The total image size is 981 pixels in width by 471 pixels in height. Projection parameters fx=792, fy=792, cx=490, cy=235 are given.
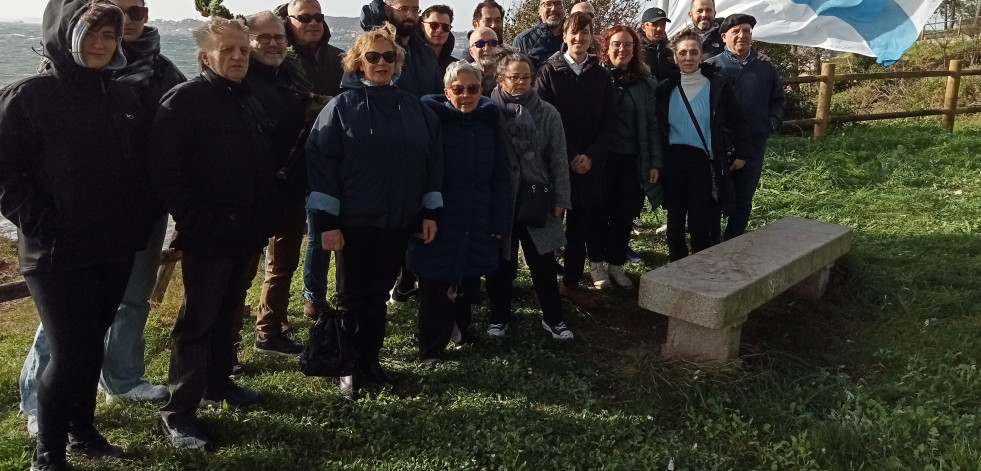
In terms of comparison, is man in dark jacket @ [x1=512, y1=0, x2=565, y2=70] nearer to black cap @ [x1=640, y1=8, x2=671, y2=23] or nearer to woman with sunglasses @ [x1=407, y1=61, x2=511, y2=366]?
black cap @ [x1=640, y1=8, x2=671, y2=23]

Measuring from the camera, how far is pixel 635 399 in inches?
152

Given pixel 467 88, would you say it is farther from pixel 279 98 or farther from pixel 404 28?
pixel 404 28

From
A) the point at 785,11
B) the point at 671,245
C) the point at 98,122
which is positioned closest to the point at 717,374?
the point at 671,245

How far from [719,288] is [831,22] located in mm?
5144

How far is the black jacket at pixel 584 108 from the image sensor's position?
15.6 feet

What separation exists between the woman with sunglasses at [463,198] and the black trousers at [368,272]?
249mm

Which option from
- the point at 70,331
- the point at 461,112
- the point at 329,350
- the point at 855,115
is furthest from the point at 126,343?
the point at 855,115

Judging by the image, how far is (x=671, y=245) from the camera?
17.8 feet

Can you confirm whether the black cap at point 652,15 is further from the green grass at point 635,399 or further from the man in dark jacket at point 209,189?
the man in dark jacket at point 209,189

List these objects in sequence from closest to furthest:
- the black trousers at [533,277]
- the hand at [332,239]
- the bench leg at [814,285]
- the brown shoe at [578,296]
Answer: the hand at [332,239]
the black trousers at [533,277]
the brown shoe at [578,296]
the bench leg at [814,285]

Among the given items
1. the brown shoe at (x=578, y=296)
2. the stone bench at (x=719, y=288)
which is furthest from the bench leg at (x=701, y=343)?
the brown shoe at (x=578, y=296)

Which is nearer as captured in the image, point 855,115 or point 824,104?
point 824,104

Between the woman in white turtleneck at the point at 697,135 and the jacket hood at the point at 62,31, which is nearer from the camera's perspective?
the jacket hood at the point at 62,31

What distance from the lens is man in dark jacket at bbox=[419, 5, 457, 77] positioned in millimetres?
4984
